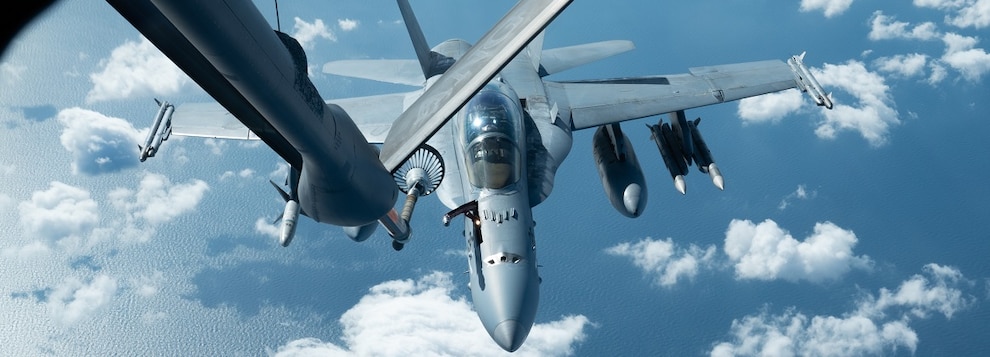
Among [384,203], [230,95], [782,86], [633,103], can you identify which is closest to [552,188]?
[633,103]

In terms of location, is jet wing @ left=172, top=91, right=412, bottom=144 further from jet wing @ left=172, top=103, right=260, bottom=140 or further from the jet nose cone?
the jet nose cone

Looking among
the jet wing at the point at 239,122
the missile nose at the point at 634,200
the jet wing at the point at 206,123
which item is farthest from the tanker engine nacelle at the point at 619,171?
the jet wing at the point at 206,123

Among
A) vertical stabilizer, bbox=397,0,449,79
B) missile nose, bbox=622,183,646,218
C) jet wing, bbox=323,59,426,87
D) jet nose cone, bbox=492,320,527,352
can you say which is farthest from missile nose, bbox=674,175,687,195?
jet wing, bbox=323,59,426,87

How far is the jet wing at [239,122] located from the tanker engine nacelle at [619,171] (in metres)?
6.60

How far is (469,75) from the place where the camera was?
26.7 feet

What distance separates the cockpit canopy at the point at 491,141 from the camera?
1727cm

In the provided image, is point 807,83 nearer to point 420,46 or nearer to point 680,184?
point 680,184

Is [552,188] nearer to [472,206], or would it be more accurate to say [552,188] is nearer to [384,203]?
[472,206]

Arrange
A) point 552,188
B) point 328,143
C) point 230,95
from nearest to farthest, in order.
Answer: point 230,95 → point 328,143 → point 552,188

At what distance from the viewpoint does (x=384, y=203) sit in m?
8.77

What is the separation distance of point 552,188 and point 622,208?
8.84 ft

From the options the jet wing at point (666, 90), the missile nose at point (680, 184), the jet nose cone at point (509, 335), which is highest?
the jet wing at point (666, 90)

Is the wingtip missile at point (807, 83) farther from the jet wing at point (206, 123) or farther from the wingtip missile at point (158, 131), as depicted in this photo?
the wingtip missile at point (158, 131)

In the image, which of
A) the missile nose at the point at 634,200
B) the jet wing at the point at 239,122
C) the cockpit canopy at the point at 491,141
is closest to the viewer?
the cockpit canopy at the point at 491,141
